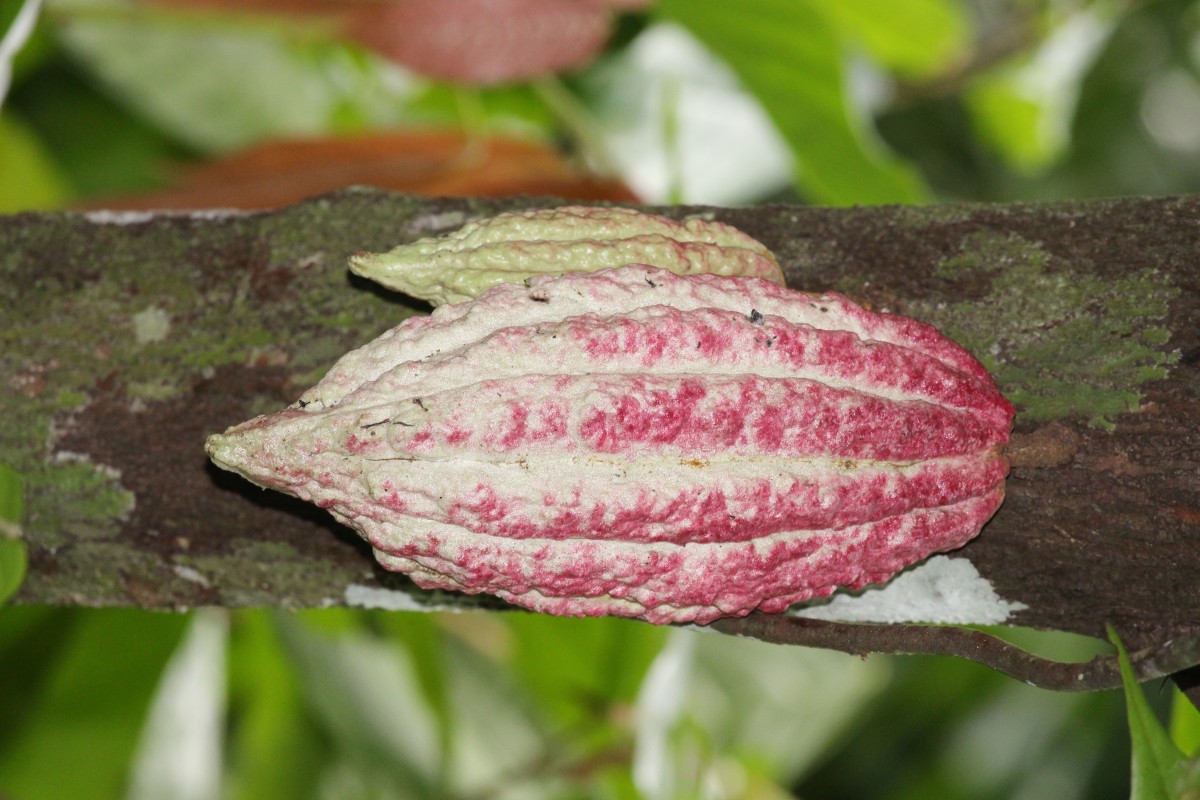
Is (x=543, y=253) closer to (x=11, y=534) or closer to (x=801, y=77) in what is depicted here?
(x=11, y=534)

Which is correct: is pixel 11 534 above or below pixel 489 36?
below

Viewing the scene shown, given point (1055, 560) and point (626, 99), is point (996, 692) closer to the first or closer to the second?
point (626, 99)

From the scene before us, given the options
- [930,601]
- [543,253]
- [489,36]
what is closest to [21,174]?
[489,36]

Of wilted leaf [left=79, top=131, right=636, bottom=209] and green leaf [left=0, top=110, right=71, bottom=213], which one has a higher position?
wilted leaf [left=79, top=131, right=636, bottom=209]

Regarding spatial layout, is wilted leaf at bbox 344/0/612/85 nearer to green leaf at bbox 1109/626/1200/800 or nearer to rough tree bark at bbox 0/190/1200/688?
rough tree bark at bbox 0/190/1200/688

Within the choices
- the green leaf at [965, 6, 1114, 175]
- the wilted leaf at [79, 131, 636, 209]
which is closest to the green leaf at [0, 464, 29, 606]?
the wilted leaf at [79, 131, 636, 209]

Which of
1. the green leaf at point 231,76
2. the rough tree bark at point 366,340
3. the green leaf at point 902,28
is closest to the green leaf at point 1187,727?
the rough tree bark at point 366,340
